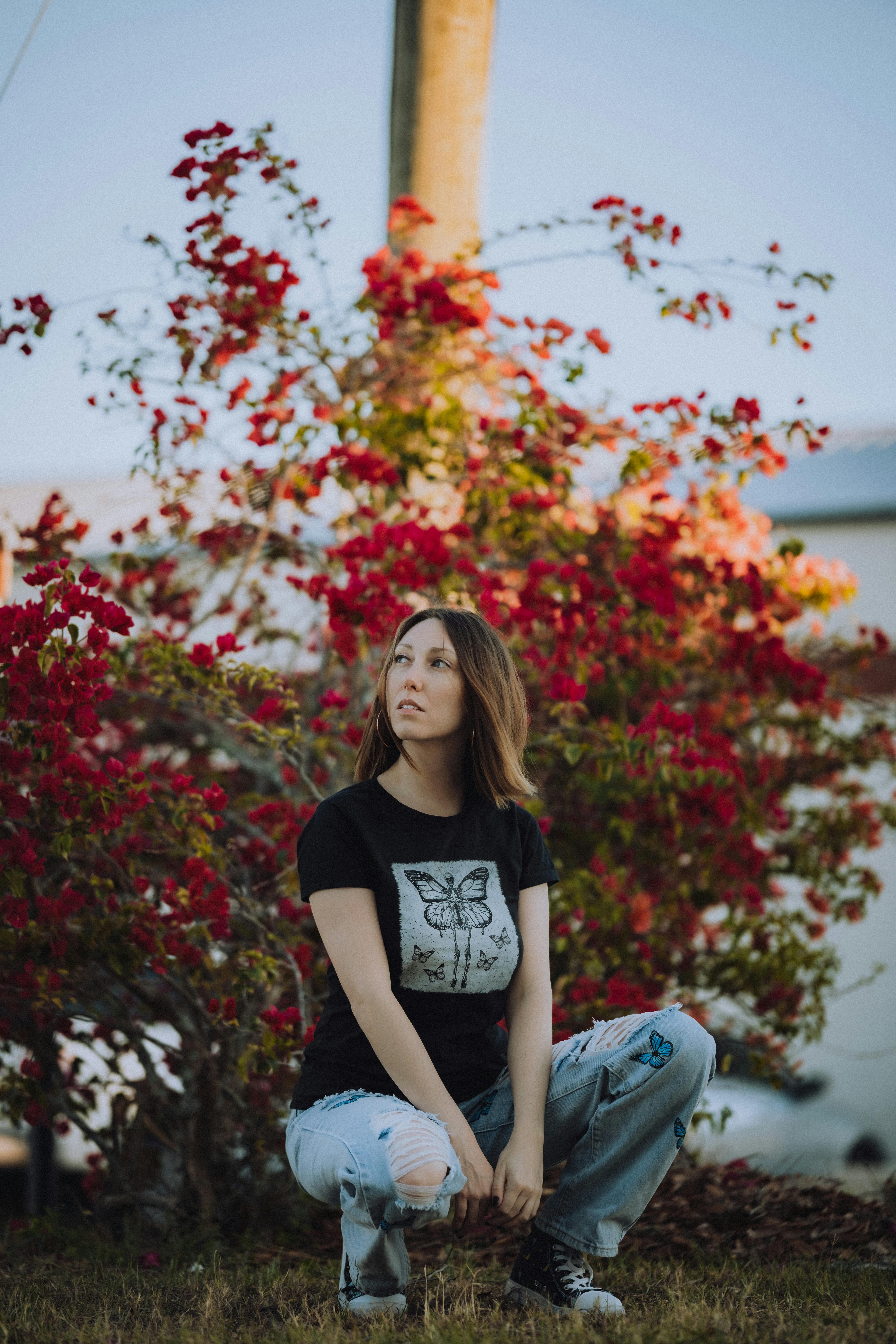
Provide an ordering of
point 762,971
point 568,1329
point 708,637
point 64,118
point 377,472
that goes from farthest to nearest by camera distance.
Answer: point 64,118 < point 708,637 < point 762,971 < point 377,472 < point 568,1329

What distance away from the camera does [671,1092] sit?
6.28ft

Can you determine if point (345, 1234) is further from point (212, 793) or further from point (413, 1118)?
point (212, 793)

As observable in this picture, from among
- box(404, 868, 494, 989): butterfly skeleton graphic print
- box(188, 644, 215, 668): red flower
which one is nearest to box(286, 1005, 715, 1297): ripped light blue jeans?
box(404, 868, 494, 989): butterfly skeleton graphic print

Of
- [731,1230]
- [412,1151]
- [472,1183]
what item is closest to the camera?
[412,1151]

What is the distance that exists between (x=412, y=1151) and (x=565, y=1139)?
0.46m

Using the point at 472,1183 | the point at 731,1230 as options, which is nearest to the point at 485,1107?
the point at 472,1183

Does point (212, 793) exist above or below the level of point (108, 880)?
above

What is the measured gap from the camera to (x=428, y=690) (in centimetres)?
214

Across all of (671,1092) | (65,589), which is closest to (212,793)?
(65,589)

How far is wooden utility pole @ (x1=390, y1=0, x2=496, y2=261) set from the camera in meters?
4.06

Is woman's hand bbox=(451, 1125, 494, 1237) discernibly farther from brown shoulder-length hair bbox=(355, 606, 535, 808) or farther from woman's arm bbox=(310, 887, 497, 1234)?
brown shoulder-length hair bbox=(355, 606, 535, 808)

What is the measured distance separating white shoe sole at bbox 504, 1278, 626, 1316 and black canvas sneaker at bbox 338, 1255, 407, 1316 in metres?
0.24

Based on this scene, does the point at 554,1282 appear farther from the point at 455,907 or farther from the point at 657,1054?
the point at 455,907

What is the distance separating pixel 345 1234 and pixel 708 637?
8.73ft
